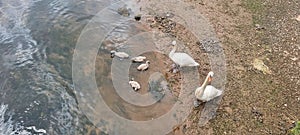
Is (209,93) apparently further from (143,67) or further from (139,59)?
(139,59)

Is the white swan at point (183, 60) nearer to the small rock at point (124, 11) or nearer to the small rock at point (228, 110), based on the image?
the small rock at point (228, 110)

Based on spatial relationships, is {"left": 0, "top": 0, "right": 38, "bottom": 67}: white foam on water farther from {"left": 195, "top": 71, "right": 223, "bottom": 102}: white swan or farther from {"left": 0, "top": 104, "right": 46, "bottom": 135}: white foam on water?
{"left": 195, "top": 71, "right": 223, "bottom": 102}: white swan

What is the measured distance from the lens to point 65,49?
8.85 m

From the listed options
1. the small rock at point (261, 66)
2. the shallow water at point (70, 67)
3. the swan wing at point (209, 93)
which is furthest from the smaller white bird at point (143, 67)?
the small rock at point (261, 66)

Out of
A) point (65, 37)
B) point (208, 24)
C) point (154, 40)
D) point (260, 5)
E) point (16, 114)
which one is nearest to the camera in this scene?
point (16, 114)

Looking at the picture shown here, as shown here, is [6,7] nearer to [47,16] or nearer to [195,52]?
[47,16]

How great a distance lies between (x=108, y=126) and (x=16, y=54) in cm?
321

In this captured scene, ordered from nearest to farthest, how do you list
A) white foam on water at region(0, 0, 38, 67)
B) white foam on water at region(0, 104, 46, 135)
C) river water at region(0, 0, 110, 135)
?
white foam on water at region(0, 104, 46, 135), river water at region(0, 0, 110, 135), white foam on water at region(0, 0, 38, 67)

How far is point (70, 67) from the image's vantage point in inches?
329

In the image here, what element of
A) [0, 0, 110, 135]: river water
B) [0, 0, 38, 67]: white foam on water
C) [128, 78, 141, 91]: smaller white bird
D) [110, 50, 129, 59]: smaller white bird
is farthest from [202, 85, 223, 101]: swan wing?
[0, 0, 38, 67]: white foam on water

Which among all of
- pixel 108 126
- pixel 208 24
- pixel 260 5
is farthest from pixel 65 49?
pixel 260 5

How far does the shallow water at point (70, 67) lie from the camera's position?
7.20 meters

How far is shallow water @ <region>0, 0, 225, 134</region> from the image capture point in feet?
23.6

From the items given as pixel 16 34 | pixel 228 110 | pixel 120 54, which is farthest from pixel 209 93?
pixel 16 34
